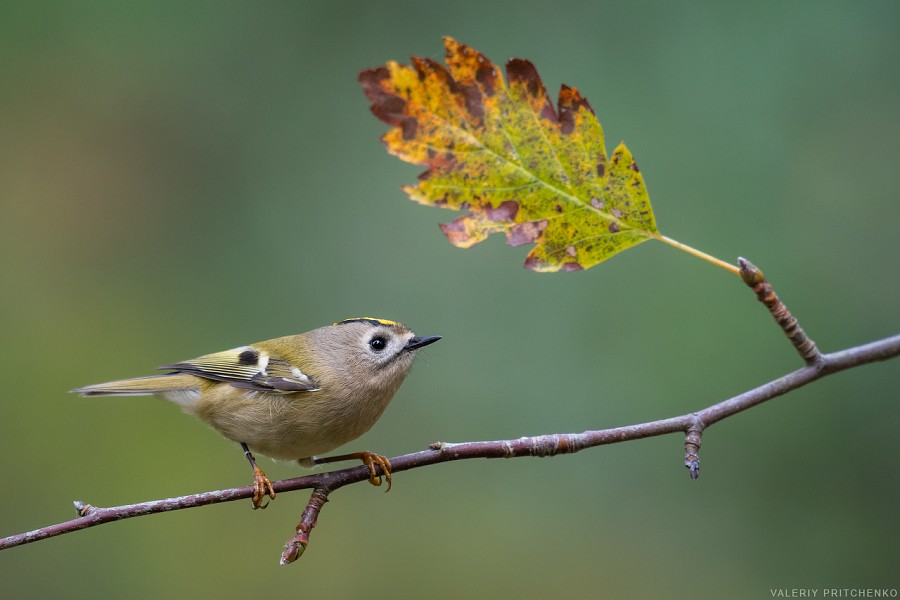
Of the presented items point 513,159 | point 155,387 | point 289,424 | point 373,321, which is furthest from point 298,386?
point 513,159

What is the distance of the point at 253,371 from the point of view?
8.67 ft

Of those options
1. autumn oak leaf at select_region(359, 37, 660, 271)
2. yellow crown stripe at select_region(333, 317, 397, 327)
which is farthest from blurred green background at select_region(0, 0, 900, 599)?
autumn oak leaf at select_region(359, 37, 660, 271)

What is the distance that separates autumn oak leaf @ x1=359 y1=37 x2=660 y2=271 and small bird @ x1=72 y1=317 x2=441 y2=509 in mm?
1013

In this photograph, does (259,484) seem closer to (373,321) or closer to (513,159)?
(373,321)

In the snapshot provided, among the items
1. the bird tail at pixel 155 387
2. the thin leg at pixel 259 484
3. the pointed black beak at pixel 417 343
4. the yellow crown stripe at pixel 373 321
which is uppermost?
the yellow crown stripe at pixel 373 321

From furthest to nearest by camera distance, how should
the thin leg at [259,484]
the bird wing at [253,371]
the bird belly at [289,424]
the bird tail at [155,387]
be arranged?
1. the bird tail at [155,387]
2. the bird wing at [253,371]
3. the bird belly at [289,424]
4. the thin leg at [259,484]

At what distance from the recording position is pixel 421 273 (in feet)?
11.7

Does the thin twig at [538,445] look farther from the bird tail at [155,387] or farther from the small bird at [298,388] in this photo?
the bird tail at [155,387]

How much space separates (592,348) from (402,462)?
1751 mm

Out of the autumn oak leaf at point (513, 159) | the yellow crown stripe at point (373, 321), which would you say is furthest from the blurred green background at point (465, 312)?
the autumn oak leaf at point (513, 159)

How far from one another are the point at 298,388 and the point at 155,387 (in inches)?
26.9

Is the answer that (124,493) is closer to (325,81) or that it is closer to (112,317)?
(112,317)

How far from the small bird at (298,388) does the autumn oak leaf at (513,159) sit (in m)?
1.01

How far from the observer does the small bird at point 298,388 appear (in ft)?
7.70
